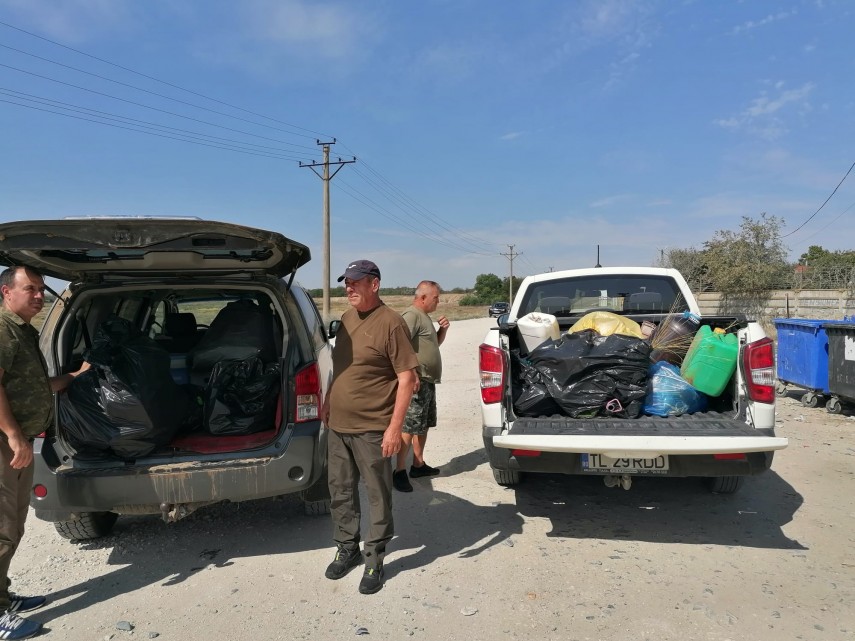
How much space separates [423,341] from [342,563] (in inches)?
80.7

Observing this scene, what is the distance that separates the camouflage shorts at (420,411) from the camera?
4.96 metres

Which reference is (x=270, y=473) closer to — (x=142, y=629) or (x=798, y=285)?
(x=142, y=629)

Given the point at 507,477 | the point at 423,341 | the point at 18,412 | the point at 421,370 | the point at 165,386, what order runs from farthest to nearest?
the point at 423,341
the point at 421,370
the point at 507,477
the point at 165,386
the point at 18,412

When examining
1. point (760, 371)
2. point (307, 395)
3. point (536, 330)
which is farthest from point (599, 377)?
point (307, 395)

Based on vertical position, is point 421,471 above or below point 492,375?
below

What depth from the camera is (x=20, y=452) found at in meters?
2.90

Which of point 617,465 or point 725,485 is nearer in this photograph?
point 617,465

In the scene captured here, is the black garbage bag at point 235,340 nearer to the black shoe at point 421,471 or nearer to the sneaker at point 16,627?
the black shoe at point 421,471

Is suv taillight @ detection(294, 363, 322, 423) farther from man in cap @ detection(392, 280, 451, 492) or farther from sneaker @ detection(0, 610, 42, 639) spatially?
sneaker @ detection(0, 610, 42, 639)

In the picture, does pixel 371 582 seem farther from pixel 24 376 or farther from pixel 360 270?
Answer: pixel 24 376

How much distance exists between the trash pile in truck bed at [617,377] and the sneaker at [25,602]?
10.1 ft

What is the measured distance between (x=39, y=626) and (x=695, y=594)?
3402 millimetres

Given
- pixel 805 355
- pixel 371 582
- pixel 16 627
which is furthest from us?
pixel 805 355

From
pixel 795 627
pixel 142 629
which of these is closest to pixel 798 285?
pixel 795 627
